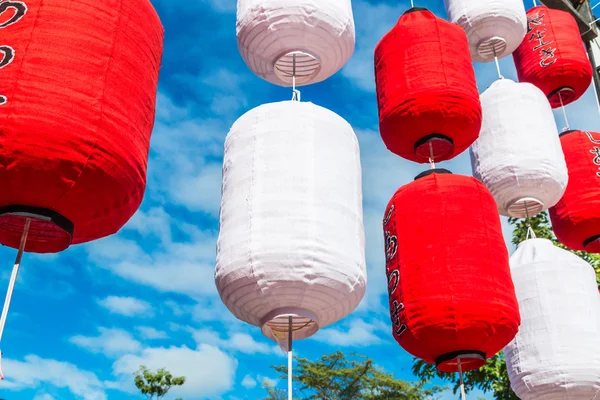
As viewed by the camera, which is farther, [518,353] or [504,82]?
[504,82]

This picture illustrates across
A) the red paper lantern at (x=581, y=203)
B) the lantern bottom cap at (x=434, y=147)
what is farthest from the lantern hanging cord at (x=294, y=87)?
the red paper lantern at (x=581, y=203)

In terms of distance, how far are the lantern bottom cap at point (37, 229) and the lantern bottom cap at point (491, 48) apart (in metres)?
3.37

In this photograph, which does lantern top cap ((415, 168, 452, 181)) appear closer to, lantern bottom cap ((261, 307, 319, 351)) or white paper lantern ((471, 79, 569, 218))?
white paper lantern ((471, 79, 569, 218))

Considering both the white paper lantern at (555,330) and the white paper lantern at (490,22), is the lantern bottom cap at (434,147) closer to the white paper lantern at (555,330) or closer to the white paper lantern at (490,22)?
the white paper lantern at (555,330)

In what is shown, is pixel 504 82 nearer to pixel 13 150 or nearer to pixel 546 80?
pixel 546 80

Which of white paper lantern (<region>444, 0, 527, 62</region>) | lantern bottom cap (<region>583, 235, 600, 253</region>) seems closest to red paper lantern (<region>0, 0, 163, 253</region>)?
white paper lantern (<region>444, 0, 527, 62</region>)

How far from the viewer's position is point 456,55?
322 centimetres

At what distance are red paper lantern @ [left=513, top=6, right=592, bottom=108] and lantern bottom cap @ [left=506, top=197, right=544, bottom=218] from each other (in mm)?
1382

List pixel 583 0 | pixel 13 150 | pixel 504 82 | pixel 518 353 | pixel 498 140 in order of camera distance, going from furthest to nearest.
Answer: pixel 583 0, pixel 504 82, pixel 498 140, pixel 518 353, pixel 13 150

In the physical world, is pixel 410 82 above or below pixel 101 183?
above

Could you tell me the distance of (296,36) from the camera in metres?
3.00

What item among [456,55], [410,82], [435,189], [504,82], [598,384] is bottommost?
[598,384]

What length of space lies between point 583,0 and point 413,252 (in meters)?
4.92

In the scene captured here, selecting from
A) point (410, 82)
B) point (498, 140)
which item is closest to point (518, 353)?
point (498, 140)
